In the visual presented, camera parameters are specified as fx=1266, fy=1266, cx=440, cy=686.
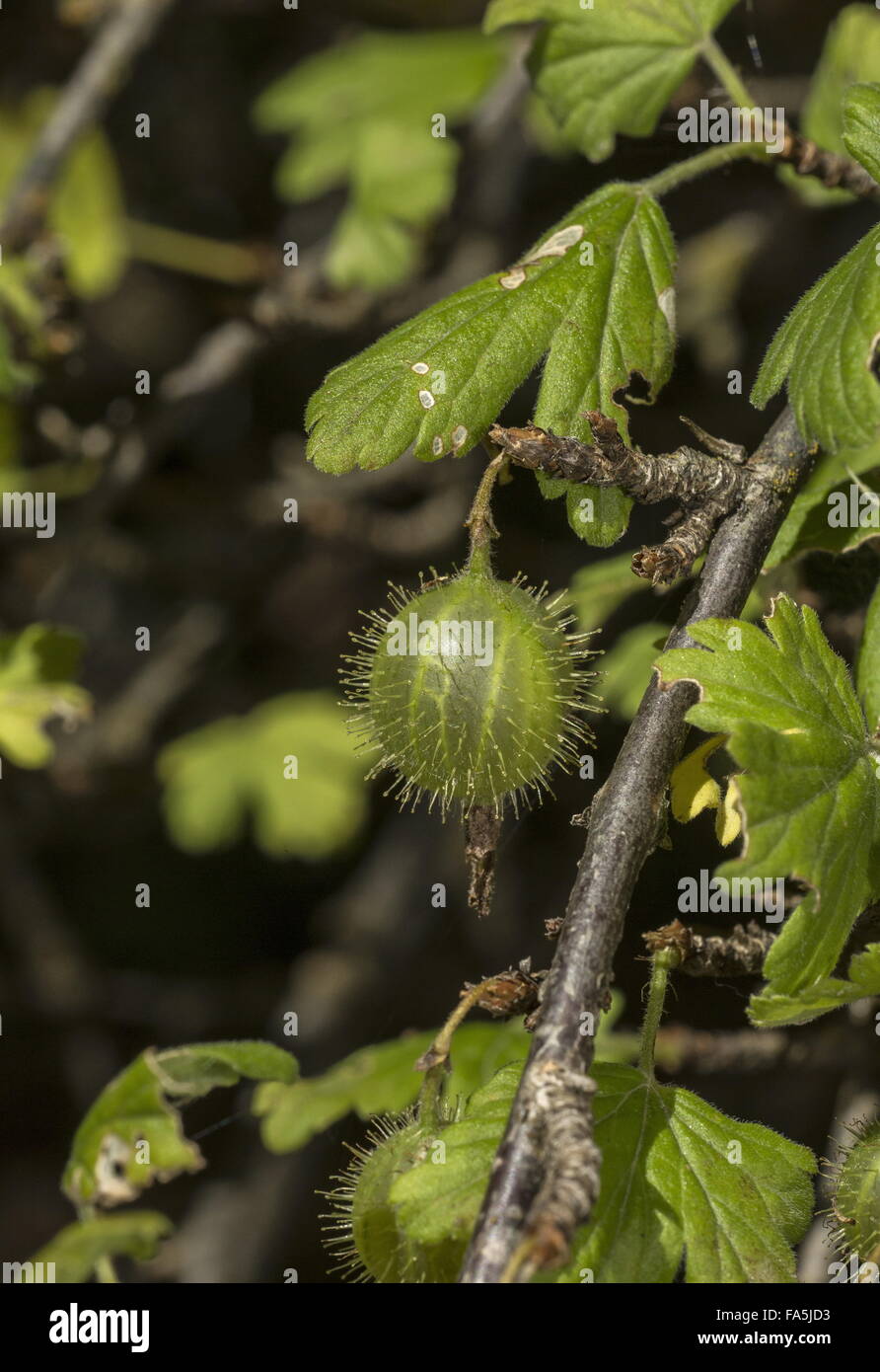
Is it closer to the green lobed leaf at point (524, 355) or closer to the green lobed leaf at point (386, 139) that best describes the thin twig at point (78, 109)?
the green lobed leaf at point (386, 139)

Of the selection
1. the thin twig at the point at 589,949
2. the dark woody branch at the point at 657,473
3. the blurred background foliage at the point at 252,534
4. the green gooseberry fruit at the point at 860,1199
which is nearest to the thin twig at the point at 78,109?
the blurred background foliage at the point at 252,534

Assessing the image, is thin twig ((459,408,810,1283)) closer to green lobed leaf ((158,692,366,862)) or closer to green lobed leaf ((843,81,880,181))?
green lobed leaf ((843,81,880,181))

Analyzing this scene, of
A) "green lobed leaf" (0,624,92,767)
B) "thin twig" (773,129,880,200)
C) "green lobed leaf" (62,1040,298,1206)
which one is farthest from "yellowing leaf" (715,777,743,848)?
"green lobed leaf" (0,624,92,767)

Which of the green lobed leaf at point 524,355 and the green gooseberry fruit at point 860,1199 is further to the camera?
the green lobed leaf at point 524,355

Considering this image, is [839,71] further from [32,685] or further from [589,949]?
[32,685]

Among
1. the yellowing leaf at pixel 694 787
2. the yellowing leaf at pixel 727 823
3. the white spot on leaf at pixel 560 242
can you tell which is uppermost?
the white spot on leaf at pixel 560 242

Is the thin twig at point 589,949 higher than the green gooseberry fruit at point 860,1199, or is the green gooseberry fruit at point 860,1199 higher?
the thin twig at point 589,949
